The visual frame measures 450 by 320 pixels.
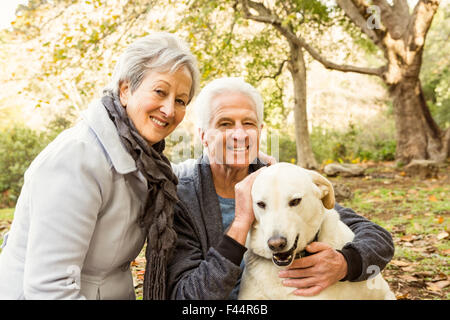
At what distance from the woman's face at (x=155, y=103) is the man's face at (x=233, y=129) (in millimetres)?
318

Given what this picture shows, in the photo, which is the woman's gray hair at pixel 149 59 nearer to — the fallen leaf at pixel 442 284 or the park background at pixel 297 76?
the park background at pixel 297 76

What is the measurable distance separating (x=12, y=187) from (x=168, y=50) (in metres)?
9.64

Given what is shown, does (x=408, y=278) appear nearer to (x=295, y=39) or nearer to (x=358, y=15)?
(x=295, y=39)

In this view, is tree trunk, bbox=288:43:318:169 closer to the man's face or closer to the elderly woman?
the man's face

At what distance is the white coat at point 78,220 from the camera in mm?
1642

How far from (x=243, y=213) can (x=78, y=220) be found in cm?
77

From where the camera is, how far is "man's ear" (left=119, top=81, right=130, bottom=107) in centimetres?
213

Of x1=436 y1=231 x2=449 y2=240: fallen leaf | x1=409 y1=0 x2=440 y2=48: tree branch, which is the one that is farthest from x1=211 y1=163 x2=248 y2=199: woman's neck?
x1=409 y1=0 x2=440 y2=48: tree branch

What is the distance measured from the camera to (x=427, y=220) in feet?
19.2

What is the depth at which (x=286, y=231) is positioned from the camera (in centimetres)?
181

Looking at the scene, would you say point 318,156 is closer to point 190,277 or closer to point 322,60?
point 322,60

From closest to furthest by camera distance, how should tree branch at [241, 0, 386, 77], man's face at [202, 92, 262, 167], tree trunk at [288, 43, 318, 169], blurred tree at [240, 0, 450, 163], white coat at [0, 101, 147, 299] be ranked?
white coat at [0, 101, 147, 299], man's face at [202, 92, 262, 167], tree branch at [241, 0, 386, 77], blurred tree at [240, 0, 450, 163], tree trunk at [288, 43, 318, 169]

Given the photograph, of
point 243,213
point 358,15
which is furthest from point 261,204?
point 358,15

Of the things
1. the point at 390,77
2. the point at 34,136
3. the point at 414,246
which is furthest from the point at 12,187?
the point at 390,77
